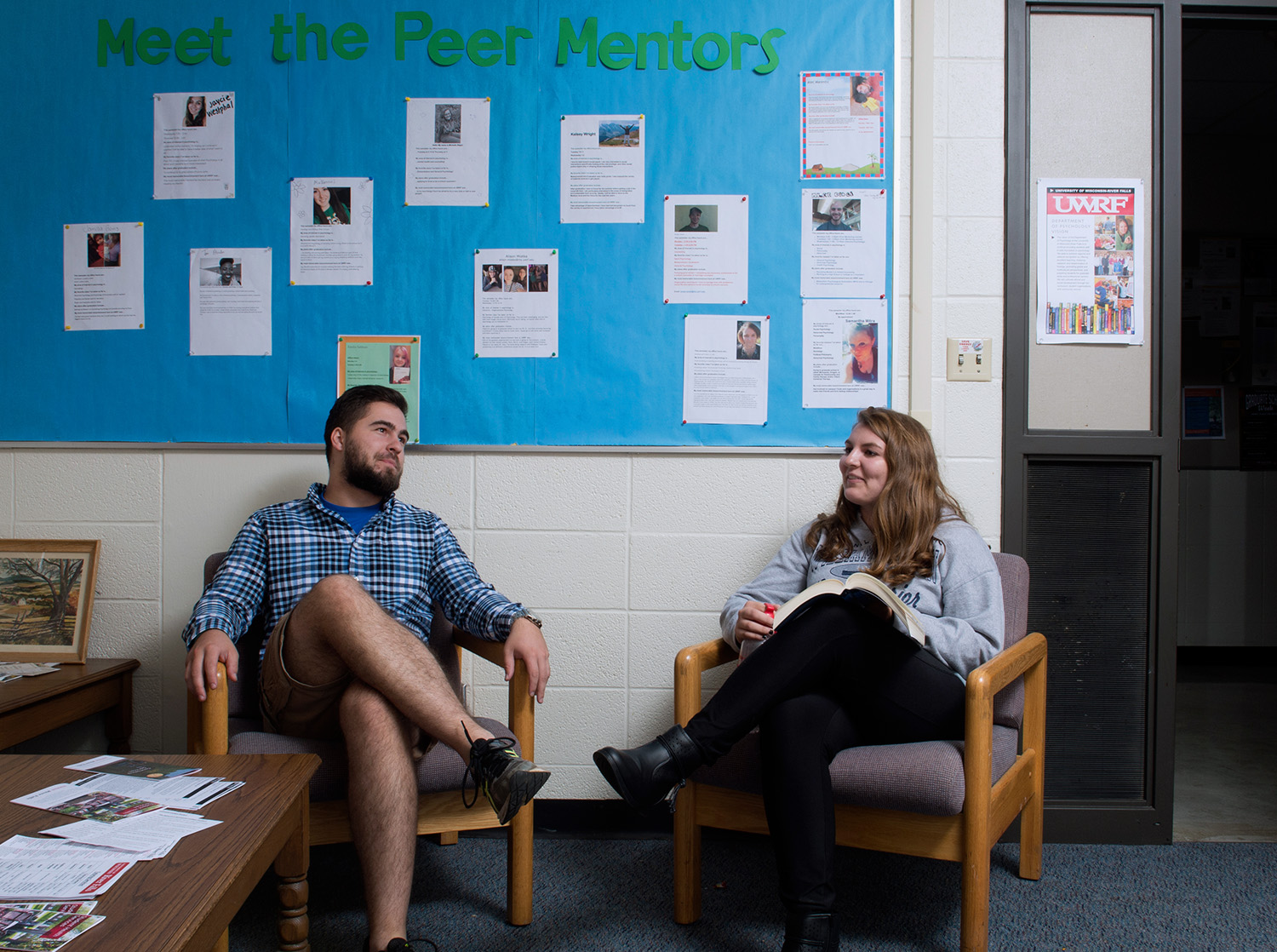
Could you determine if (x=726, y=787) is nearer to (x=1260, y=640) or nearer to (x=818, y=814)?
(x=818, y=814)

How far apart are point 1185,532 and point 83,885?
4.77m

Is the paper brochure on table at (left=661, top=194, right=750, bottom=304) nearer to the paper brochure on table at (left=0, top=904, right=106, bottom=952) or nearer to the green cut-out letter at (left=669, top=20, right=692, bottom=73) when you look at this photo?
the green cut-out letter at (left=669, top=20, right=692, bottom=73)

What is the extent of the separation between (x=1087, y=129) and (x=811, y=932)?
6.94 ft

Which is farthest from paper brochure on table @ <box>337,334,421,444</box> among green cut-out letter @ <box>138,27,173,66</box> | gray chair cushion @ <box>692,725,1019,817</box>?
gray chair cushion @ <box>692,725,1019,817</box>

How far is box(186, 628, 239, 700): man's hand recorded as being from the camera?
151cm

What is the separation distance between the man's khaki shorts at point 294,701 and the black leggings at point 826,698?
2.37 feet

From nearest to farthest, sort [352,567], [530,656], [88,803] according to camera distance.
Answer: [88,803], [530,656], [352,567]

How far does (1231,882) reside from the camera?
73.8 inches

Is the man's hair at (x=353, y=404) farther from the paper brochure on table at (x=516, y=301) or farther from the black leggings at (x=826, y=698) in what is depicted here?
the black leggings at (x=826, y=698)

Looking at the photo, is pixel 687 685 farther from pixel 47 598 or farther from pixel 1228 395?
pixel 1228 395

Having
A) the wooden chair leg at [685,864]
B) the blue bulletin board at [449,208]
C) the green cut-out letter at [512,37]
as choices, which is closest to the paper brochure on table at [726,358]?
the blue bulletin board at [449,208]

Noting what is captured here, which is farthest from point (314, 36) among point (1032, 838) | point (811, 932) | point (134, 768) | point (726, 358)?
point (1032, 838)

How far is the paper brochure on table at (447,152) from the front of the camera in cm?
215

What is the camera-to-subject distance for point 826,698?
1564 mm
